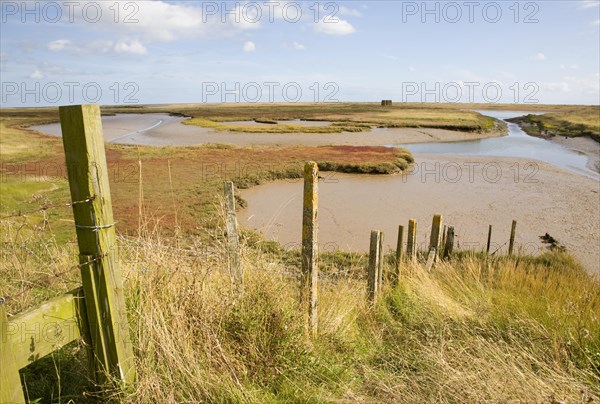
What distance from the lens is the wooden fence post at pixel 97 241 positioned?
2689mm

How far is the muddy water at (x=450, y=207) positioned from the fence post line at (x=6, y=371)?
856 cm

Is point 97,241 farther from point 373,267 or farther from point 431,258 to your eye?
point 431,258

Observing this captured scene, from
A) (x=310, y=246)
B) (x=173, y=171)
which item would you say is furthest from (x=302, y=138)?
(x=310, y=246)

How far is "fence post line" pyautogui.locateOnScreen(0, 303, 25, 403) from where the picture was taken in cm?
232

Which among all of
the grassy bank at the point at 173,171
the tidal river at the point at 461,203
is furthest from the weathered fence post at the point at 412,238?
the grassy bank at the point at 173,171

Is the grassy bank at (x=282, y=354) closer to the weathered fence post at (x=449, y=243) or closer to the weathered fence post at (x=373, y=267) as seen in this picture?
the weathered fence post at (x=373, y=267)

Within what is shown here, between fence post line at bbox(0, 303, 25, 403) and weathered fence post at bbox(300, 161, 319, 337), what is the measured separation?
7.94 ft

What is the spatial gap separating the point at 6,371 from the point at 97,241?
2.86 feet

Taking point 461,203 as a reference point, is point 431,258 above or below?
above

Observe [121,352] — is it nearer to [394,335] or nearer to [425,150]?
[394,335]

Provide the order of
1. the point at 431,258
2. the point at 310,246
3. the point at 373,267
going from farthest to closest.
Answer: the point at 431,258, the point at 373,267, the point at 310,246

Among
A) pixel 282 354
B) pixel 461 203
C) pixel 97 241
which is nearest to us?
pixel 97 241

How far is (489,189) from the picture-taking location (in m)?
23.5

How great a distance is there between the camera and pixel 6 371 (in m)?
2.37
